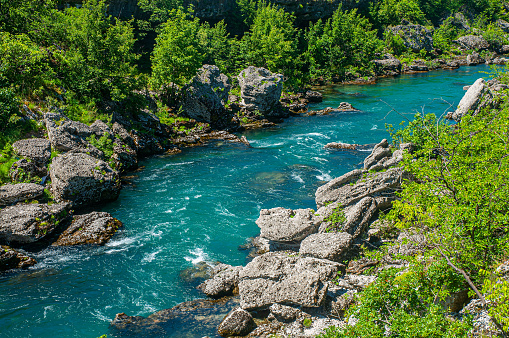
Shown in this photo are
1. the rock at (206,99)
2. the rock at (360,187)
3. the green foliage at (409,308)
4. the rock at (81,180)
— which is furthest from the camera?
the rock at (206,99)

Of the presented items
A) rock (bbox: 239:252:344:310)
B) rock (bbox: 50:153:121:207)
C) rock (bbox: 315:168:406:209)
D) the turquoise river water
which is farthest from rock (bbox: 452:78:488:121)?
rock (bbox: 50:153:121:207)

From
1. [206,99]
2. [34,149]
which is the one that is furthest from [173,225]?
[206,99]

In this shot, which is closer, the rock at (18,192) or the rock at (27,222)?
the rock at (27,222)

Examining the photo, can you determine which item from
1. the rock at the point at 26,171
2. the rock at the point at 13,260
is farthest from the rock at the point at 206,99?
the rock at the point at 13,260

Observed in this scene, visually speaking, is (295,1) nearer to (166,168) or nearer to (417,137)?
(166,168)

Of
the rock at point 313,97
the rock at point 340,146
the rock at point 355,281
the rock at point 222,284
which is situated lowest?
the rock at point 222,284

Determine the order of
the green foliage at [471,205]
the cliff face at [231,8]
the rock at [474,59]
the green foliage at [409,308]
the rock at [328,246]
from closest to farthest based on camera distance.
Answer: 1. the green foliage at [409,308]
2. the green foliage at [471,205]
3. the rock at [328,246]
4. the cliff face at [231,8]
5. the rock at [474,59]

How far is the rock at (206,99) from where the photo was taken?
48.0 metres

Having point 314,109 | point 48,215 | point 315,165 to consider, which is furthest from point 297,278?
point 314,109

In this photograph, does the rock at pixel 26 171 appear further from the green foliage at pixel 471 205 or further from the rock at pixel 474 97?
the rock at pixel 474 97

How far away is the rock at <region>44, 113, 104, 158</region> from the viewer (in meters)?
30.7

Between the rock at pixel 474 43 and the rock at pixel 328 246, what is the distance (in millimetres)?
112171

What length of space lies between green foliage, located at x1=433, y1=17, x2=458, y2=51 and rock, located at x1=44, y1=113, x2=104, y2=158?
346ft

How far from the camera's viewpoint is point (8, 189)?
2517cm
